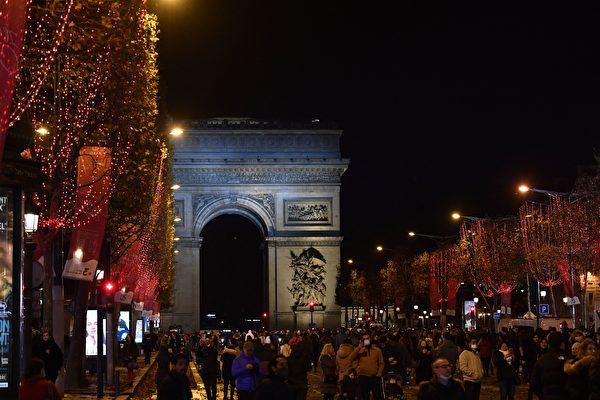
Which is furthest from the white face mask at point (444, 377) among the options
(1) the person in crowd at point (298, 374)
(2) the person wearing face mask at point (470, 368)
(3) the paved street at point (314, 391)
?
(3) the paved street at point (314, 391)

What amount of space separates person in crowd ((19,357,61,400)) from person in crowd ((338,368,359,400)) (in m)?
13.7

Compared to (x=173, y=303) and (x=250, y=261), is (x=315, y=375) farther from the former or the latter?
(x=250, y=261)

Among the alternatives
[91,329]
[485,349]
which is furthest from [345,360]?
[91,329]

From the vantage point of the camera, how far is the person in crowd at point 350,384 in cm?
2645

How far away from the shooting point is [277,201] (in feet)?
350

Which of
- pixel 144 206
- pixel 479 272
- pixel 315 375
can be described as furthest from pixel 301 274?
pixel 144 206

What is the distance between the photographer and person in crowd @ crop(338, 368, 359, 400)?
86.8ft

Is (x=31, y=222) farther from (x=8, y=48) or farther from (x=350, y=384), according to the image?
(x=8, y=48)

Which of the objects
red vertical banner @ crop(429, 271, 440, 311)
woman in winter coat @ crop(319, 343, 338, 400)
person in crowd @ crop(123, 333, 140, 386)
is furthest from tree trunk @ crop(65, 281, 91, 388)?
red vertical banner @ crop(429, 271, 440, 311)

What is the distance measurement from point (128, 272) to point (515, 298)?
232ft

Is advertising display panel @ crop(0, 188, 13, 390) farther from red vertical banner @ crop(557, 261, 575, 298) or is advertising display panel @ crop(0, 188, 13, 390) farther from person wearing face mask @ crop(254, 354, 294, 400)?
red vertical banner @ crop(557, 261, 575, 298)

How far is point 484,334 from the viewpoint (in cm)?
4553

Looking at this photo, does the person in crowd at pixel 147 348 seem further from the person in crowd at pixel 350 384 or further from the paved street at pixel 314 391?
the person in crowd at pixel 350 384

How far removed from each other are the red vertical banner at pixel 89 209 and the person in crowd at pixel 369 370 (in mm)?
6402
